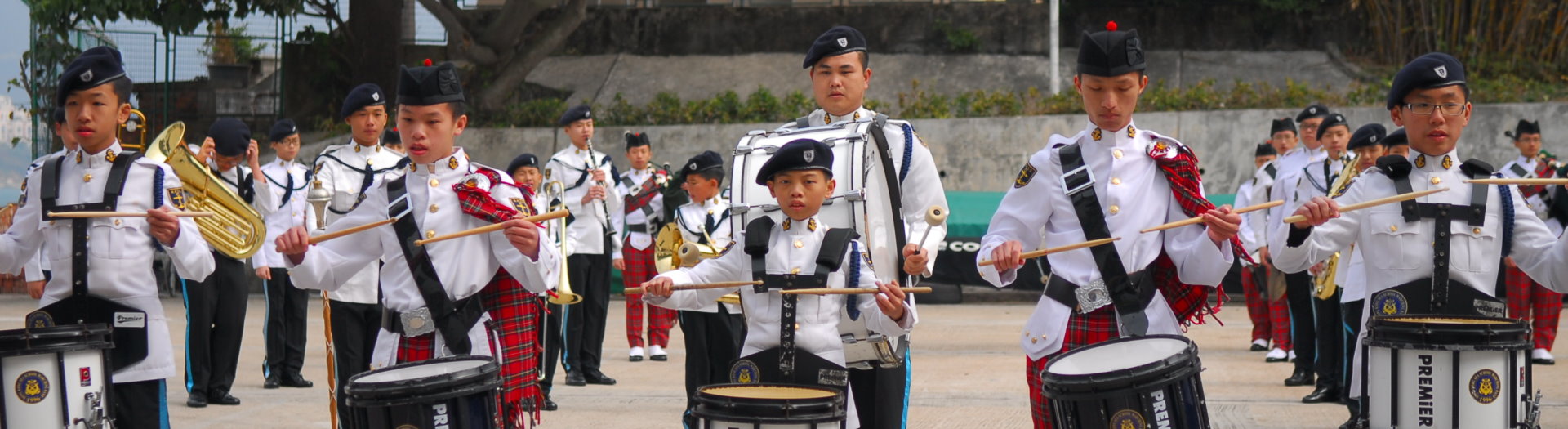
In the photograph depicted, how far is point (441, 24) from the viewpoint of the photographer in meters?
22.0

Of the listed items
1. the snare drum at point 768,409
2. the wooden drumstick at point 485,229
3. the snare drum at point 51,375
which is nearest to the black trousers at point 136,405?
the snare drum at point 51,375

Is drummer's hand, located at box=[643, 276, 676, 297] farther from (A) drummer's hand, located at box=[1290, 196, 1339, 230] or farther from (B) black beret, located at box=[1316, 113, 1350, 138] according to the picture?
(B) black beret, located at box=[1316, 113, 1350, 138]

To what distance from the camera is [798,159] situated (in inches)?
209

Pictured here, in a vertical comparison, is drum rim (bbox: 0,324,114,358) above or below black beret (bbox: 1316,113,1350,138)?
below

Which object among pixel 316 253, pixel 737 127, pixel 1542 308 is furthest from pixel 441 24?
pixel 316 253

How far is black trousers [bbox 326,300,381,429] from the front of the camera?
26.6ft

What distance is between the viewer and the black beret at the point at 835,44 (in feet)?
19.6

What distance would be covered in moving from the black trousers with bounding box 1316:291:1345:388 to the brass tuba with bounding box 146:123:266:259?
638cm

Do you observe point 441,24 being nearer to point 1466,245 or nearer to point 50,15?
point 50,15

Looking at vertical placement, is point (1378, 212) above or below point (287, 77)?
below

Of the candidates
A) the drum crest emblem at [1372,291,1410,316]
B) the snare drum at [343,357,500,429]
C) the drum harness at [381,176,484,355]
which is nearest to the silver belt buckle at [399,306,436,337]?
the drum harness at [381,176,484,355]

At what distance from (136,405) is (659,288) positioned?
89.7 inches

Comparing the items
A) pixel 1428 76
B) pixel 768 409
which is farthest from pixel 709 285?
pixel 1428 76

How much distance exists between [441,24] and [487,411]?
18.0 meters
